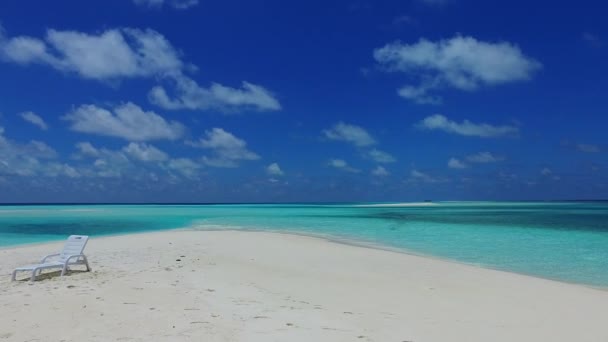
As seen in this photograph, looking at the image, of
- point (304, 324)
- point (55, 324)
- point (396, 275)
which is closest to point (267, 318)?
point (304, 324)

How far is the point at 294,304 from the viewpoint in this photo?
300 inches

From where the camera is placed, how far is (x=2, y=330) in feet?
19.6

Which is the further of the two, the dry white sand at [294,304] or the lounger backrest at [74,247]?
the lounger backrest at [74,247]

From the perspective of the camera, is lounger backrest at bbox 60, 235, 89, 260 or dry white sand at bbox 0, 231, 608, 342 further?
lounger backrest at bbox 60, 235, 89, 260

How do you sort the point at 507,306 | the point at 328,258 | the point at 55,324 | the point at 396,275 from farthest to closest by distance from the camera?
the point at 328,258, the point at 396,275, the point at 507,306, the point at 55,324

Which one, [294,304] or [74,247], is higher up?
[74,247]

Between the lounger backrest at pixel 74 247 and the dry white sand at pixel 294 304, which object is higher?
the lounger backrest at pixel 74 247

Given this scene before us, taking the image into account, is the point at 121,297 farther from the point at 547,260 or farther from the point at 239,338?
Answer: the point at 547,260

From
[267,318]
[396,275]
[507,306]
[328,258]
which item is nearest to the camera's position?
[267,318]

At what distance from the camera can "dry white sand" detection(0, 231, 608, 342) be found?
605 cm

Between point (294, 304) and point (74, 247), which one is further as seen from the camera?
point (74, 247)

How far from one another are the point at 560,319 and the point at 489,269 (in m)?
5.63

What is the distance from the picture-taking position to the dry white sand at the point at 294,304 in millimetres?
6051

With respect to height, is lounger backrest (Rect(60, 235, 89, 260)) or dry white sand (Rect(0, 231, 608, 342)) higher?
lounger backrest (Rect(60, 235, 89, 260))
